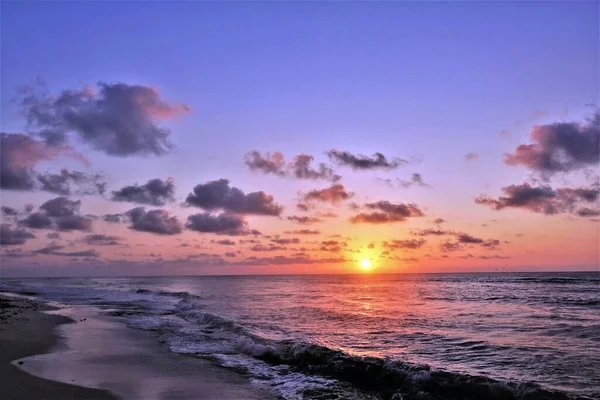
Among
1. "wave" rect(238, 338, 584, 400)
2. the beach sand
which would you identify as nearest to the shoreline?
the beach sand

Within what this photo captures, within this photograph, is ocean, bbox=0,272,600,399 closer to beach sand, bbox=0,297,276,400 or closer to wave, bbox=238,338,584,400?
wave, bbox=238,338,584,400

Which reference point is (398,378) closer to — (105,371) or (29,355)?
(105,371)

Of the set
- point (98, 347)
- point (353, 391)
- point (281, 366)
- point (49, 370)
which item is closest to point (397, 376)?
point (353, 391)

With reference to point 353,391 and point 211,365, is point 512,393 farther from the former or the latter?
point 211,365

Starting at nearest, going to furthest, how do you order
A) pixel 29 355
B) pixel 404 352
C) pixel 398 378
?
pixel 398 378 → pixel 29 355 → pixel 404 352

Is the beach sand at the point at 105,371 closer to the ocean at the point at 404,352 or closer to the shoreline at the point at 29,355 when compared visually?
the shoreline at the point at 29,355

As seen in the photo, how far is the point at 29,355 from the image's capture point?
14.8 m

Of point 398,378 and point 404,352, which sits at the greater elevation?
point 398,378

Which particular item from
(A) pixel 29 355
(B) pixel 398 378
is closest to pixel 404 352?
(B) pixel 398 378

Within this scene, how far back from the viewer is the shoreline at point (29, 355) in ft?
33.4

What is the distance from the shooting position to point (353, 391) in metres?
12.1

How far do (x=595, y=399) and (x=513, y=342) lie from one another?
27.7 feet

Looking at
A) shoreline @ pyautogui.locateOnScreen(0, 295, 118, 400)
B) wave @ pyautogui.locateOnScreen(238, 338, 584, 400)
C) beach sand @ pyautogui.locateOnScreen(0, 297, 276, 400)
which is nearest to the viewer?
shoreline @ pyautogui.locateOnScreen(0, 295, 118, 400)

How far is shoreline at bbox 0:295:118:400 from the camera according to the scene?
33.4ft
